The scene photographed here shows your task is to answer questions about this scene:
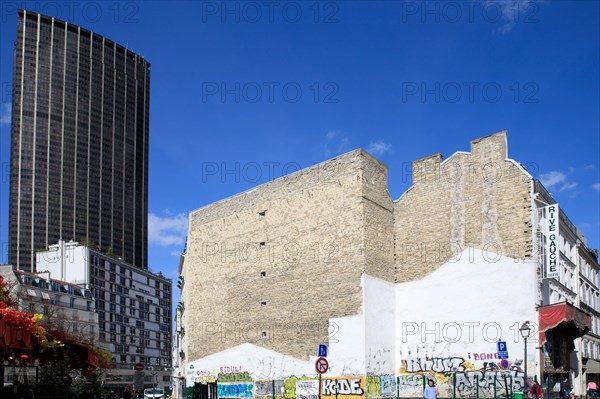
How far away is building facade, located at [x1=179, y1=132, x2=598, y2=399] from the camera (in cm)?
3191

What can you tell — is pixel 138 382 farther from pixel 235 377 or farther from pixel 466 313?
pixel 235 377

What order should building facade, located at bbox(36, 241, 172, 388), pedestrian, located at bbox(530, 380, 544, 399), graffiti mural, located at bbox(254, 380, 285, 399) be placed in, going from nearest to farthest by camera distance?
pedestrian, located at bbox(530, 380, 544, 399) < graffiti mural, located at bbox(254, 380, 285, 399) < building facade, located at bbox(36, 241, 172, 388)

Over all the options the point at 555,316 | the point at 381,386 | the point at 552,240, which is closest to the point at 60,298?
the point at 381,386

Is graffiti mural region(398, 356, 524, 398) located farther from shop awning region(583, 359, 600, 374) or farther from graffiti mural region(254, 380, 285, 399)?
shop awning region(583, 359, 600, 374)

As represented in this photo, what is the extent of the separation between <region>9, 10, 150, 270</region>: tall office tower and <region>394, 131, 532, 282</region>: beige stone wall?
10380cm

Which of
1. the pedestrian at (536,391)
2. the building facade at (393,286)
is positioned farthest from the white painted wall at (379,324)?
the pedestrian at (536,391)

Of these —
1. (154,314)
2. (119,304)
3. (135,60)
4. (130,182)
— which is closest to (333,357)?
(119,304)

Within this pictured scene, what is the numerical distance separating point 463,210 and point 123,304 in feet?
298

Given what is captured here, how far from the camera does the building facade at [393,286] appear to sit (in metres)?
31.9

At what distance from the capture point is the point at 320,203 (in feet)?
125

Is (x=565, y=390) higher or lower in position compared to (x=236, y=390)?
higher

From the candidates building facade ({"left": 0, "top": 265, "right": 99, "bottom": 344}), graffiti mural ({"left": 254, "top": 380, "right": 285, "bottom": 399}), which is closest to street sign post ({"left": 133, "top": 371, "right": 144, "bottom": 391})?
graffiti mural ({"left": 254, "top": 380, "right": 285, "bottom": 399})

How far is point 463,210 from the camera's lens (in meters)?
35.1

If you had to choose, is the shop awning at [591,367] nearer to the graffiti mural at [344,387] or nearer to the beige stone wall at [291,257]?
the beige stone wall at [291,257]
